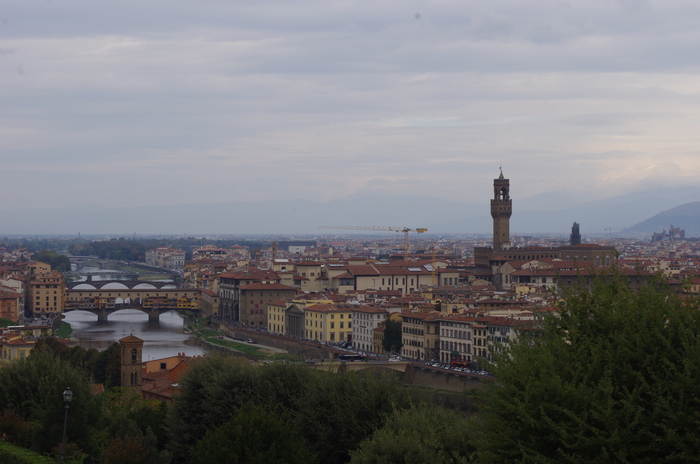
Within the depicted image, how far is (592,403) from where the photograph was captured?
8.20m

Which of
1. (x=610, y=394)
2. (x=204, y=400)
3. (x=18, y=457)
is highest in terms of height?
(x=610, y=394)

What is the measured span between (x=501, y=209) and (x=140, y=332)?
73.6 ft

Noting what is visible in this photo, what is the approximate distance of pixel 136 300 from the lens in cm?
6444

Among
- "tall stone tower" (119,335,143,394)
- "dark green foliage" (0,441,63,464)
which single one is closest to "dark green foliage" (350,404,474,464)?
"dark green foliage" (0,441,63,464)

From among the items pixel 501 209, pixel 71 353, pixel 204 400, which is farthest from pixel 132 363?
pixel 501 209

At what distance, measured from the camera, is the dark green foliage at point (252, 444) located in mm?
13461

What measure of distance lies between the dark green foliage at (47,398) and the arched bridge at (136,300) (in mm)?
43361

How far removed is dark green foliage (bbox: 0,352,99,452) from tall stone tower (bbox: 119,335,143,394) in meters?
5.22

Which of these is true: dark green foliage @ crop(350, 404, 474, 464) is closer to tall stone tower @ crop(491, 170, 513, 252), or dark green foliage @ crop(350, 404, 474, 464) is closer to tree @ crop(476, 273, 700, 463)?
tree @ crop(476, 273, 700, 463)

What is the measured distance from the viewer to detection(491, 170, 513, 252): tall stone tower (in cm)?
6162

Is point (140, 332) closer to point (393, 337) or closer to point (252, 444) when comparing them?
point (393, 337)

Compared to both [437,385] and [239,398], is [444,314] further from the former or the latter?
[239,398]

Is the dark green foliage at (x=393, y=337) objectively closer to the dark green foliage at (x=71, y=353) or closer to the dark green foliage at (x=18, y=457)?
the dark green foliage at (x=71, y=353)

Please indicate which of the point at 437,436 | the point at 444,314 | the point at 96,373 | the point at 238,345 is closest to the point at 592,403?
the point at 437,436
